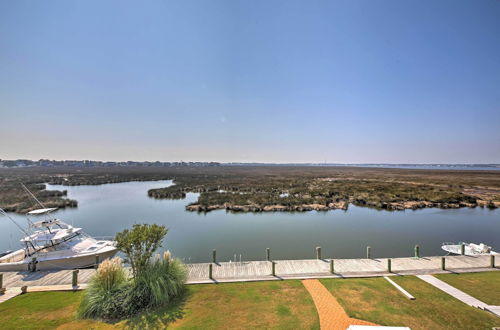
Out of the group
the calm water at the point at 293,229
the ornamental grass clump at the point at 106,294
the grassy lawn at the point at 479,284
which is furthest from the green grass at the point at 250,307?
the grassy lawn at the point at 479,284

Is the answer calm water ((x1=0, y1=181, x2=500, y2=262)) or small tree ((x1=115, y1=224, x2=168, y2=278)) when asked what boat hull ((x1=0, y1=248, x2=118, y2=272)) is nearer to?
calm water ((x1=0, y1=181, x2=500, y2=262))

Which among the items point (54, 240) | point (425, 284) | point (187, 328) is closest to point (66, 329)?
point (187, 328)

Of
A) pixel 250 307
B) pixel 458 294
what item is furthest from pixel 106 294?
pixel 458 294

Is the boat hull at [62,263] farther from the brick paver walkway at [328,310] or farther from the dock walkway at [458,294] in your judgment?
the dock walkway at [458,294]

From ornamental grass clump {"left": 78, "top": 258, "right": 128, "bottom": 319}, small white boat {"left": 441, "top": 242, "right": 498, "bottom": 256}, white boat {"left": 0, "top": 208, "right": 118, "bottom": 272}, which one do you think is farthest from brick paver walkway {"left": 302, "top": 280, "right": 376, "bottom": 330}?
white boat {"left": 0, "top": 208, "right": 118, "bottom": 272}

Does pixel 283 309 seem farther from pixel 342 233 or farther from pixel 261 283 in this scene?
pixel 342 233

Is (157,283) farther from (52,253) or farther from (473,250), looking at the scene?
(473,250)
